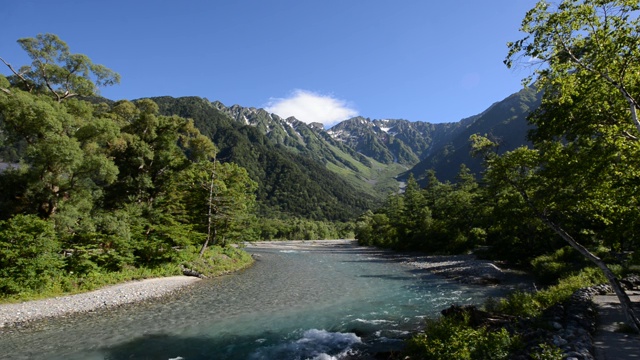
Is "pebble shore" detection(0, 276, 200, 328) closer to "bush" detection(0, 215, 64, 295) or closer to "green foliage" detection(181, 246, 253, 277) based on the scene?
"bush" detection(0, 215, 64, 295)

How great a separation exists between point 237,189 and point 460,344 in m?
38.0

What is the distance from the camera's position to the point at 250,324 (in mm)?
17109

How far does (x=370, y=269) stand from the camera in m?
39.5

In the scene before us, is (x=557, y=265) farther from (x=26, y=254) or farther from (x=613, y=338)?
(x=26, y=254)

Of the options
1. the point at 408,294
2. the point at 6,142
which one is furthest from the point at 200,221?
the point at 408,294

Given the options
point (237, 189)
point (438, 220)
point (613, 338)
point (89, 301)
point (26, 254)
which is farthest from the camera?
point (438, 220)

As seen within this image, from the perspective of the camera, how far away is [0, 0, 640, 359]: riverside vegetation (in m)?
10.7

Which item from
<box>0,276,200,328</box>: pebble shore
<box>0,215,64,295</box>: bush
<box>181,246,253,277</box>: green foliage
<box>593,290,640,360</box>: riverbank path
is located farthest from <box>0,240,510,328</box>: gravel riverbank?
<box>593,290,640,360</box>: riverbank path

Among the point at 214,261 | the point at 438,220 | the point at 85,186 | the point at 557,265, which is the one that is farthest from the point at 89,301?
the point at 438,220

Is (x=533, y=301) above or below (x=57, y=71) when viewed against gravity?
below

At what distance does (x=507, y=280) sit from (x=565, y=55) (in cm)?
2353

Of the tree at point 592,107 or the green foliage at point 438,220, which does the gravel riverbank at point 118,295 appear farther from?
the tree at point 592,107

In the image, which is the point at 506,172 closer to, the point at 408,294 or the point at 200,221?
the point at 408,294

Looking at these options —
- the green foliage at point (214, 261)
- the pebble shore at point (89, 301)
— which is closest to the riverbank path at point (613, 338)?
the pebble shore at point (89, 301)
